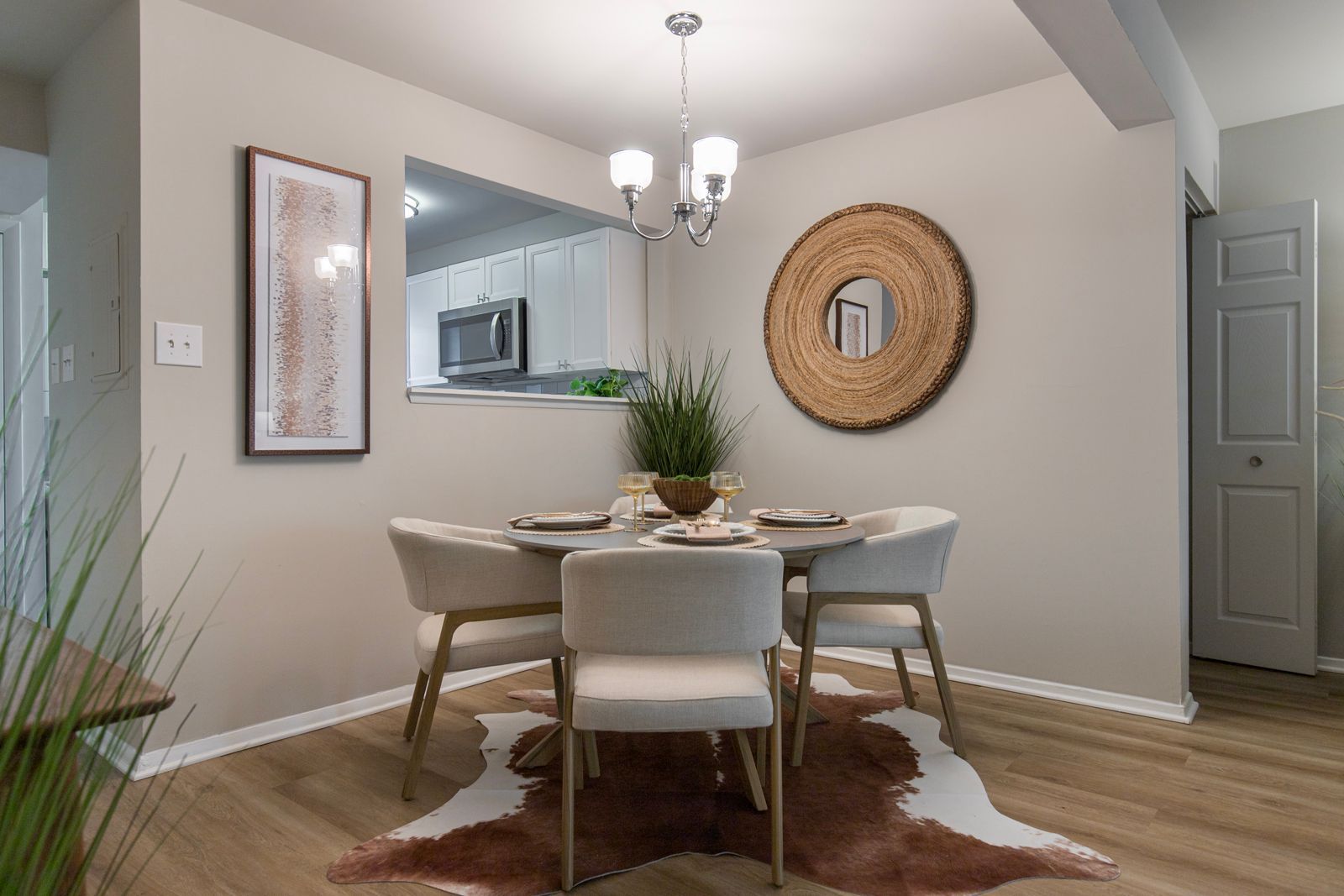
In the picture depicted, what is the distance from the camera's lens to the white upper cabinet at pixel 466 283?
17.7ft

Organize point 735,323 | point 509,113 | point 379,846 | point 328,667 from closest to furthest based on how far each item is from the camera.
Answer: point 379,846 → point 328,667 → point 509,113 → point 735,323

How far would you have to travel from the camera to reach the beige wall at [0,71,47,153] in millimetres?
3041

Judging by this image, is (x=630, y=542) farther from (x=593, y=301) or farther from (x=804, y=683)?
(x=593, y=301)

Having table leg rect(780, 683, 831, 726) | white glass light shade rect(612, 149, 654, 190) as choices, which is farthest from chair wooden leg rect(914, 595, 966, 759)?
white glass light shade rect(612, 149, 654, 190)

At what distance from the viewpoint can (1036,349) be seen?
3.26m

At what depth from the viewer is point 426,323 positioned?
19.2 ft

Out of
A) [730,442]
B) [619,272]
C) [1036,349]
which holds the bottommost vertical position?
[730,442]

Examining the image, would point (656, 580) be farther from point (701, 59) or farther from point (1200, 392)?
point (1200, 392)

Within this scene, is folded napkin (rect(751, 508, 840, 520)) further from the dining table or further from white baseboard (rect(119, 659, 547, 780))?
white baseboard (rect(119, 659, 547, 780))

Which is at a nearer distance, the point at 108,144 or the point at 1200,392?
the point at 108,144

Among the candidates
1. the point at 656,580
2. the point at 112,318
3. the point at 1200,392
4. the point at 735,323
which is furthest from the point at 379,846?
the point at 1200,392

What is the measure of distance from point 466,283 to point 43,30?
288 cm

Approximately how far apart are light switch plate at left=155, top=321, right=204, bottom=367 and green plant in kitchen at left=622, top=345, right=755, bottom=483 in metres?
1.92

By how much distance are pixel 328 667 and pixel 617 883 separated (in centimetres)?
155
